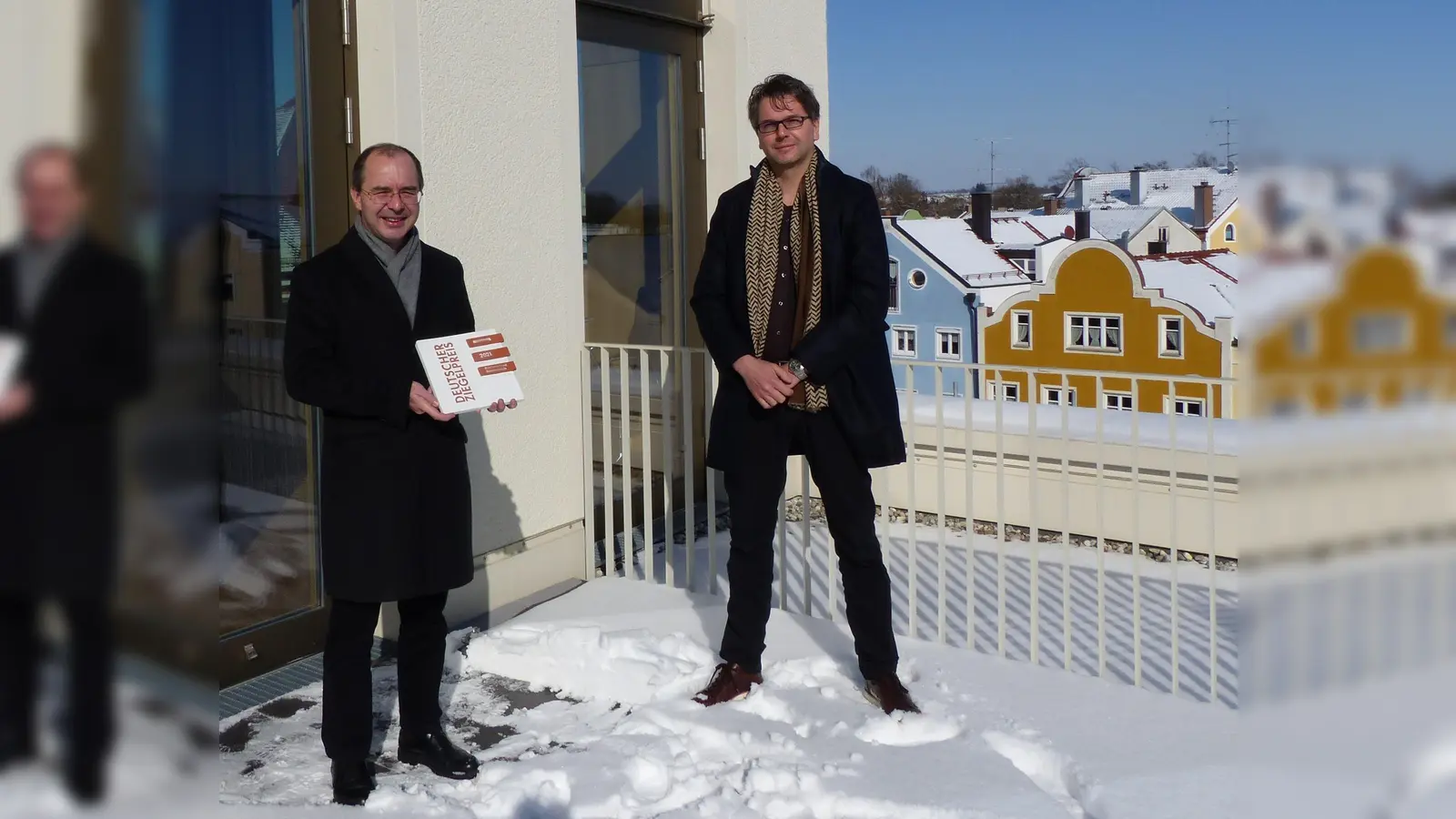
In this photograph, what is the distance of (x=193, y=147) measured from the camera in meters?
0.39

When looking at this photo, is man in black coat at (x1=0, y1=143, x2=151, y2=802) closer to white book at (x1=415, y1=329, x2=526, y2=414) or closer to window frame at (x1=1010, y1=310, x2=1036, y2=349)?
white book at (x1=415, y1=329, x2=526, y2=414)

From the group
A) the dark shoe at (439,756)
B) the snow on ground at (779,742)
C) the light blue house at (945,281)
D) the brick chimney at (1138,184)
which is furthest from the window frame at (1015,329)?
the dark shoe at (439,756)

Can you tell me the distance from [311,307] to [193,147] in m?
2.05

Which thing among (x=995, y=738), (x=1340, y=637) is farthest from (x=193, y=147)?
(x=995, y=738)

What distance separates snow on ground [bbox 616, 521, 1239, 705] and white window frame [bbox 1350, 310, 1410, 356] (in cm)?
278

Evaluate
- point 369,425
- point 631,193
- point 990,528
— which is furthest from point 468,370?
point 990,528

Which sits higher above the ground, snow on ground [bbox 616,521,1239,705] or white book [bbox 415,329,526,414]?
white book [bbox 415,329,526,414]

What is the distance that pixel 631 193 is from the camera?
5043mm

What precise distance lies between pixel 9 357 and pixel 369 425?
6.93 ft

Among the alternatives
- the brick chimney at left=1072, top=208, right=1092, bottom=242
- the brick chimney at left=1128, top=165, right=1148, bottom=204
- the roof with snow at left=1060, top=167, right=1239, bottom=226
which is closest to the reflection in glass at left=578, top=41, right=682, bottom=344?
the brick chimney at left=1072, top=208, right=1092, bottom=242

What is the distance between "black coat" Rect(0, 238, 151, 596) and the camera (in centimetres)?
35

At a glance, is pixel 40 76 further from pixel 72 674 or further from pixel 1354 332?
pixel 1354 332

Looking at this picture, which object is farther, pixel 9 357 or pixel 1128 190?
pixel 1128 190

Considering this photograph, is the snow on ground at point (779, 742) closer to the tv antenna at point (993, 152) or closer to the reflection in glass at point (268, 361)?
the reflection in glass at point (268, 361)
